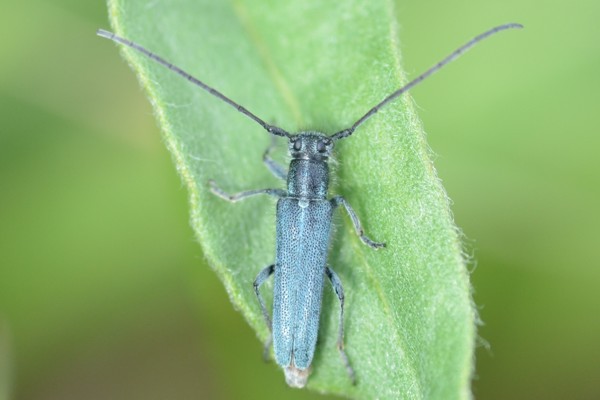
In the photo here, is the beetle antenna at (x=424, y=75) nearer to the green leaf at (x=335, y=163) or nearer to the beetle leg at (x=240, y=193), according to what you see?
the green leaf at (x=335, y=163)

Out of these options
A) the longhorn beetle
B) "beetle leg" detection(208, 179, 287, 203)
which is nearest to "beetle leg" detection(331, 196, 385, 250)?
the longhorn beetle

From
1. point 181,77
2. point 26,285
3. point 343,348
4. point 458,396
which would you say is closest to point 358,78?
point 181,77

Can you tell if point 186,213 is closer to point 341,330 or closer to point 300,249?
point 300,249

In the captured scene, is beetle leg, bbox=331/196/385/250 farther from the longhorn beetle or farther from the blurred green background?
the blurred green background

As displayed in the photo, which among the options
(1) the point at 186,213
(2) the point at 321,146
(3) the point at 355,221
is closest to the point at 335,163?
(2) the point at 321,146

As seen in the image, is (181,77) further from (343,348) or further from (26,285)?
(26,285)

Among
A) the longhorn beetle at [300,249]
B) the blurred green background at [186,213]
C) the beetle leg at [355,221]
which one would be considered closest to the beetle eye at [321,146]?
the longhorn beetle at [300,249]

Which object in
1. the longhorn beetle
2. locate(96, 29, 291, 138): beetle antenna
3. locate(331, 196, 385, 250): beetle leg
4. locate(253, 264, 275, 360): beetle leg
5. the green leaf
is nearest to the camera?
the green leaf
